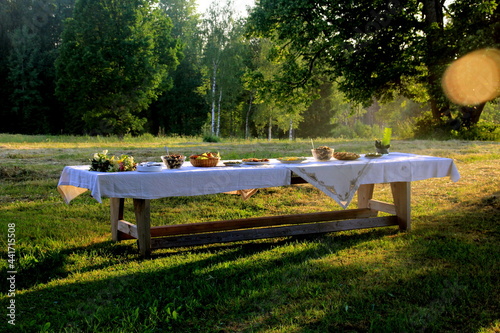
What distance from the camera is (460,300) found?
3572mm

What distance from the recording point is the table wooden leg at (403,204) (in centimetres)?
580

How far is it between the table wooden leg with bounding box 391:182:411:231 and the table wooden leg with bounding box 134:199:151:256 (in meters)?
3.17

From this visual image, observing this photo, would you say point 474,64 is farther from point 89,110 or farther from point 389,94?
point 89,110

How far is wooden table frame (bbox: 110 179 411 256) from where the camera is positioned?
4.83 meters

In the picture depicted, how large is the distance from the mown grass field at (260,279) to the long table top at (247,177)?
0.73m

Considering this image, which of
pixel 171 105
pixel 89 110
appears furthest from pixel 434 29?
pixel 171 105

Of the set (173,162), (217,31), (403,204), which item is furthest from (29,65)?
(403,204)

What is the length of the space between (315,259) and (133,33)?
88.3 feet

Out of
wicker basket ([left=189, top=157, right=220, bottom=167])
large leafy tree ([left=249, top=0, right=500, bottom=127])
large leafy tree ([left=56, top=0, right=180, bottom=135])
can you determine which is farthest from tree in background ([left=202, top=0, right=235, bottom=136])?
wicker basket ([left=189, top=157, right=220, bottom=167])

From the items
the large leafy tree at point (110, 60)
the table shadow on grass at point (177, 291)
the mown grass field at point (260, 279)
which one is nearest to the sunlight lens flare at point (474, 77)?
the mown grass field at point (260, 279)

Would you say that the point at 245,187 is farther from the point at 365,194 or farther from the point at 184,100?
the point at 184,100

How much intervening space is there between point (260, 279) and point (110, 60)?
87.6ft

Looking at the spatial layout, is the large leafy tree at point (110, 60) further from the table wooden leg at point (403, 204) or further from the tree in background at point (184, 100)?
the table wooden leg at point (403, 204)

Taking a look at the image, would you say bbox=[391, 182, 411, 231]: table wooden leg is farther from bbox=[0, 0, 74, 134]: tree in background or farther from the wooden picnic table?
bbox=[0, 0, 74, 134]: tree in background
